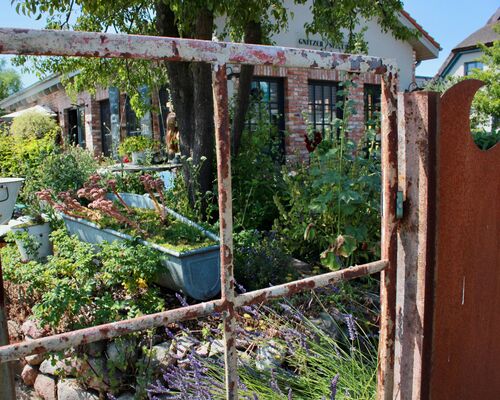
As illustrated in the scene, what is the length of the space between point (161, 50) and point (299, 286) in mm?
542

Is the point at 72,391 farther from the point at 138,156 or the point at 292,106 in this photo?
the point at 292,106

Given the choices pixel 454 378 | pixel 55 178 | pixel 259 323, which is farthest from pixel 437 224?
pixel 55 178

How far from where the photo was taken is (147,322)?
87 centimetres

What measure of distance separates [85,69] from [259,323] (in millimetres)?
4915

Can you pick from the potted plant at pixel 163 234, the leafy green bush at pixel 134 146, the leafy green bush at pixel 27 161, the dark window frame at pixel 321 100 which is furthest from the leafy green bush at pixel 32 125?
the potted plant at pixel 163 234

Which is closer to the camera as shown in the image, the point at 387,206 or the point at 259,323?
the point at 387,206

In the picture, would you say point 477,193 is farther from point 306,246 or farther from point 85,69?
point 85,69

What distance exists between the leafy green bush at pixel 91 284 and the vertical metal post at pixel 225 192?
1863mm

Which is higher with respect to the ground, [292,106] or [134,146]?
[292,106]

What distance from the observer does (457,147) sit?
114cm

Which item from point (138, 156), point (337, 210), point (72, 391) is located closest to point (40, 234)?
point (72, 391)

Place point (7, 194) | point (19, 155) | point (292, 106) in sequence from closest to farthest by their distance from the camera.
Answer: point (7, 194) < point (19, 155) < point (292, 106)

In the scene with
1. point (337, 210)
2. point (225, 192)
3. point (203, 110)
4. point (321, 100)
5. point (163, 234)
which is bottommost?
point (163, 234)

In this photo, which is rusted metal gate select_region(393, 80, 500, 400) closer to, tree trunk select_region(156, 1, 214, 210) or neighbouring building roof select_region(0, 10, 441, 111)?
tree trunk select_region(156, 1, 214, 210)
